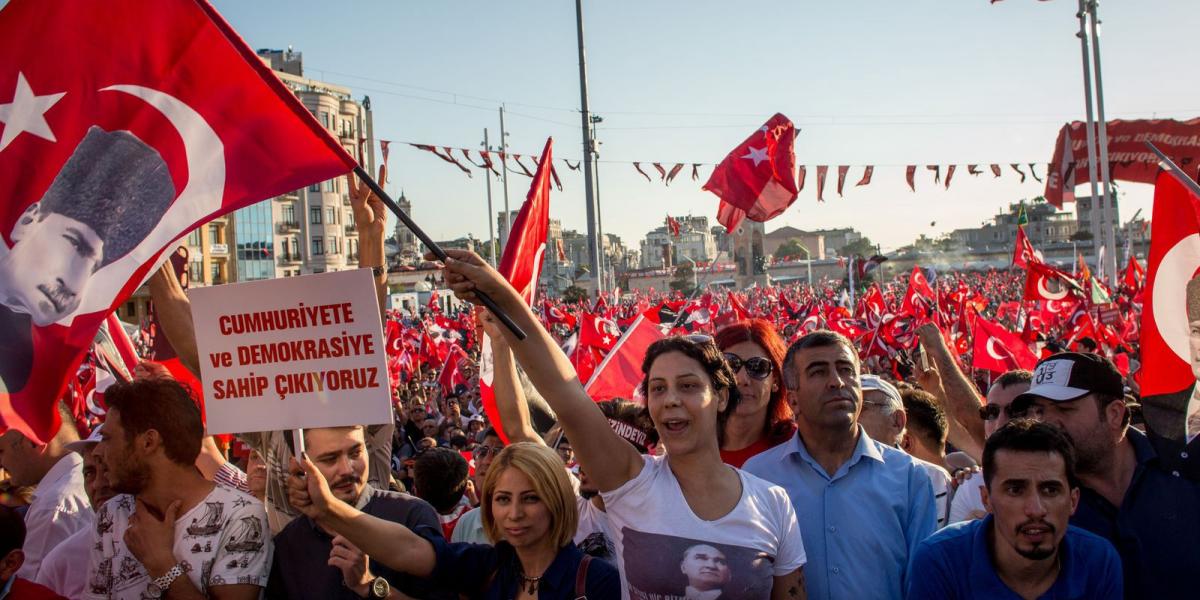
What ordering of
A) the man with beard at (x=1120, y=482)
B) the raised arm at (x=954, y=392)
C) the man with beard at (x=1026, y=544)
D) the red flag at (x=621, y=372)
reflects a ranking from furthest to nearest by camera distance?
1. the red flag at (x=621, y=372)
2. the raised arm at (x=954, y=392)
3. the man with beard at (x=1120, y=482)
4. the man with beard at (x=1026, y=544)

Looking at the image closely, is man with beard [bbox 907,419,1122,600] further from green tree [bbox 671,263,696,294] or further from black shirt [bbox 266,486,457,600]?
green tree [bbox 671,263,696,294]

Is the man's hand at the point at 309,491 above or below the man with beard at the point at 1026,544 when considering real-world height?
above

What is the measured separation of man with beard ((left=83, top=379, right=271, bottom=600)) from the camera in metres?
2.99

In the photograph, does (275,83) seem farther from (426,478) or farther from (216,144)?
(426,478)

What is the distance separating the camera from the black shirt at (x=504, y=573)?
288 cm

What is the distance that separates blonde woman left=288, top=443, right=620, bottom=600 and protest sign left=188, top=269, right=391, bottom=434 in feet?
1.23

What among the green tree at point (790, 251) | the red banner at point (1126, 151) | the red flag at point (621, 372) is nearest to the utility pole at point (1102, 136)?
the red banner at point (1126, 151)

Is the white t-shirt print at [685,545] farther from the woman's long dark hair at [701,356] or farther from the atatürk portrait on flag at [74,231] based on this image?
the atatürk portrait on flag at [74,231]

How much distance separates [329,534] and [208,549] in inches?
13.7

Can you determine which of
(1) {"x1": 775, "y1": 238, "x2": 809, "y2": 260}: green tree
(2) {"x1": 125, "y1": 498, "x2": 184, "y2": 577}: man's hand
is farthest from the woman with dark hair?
(1) {"x1": 775, "y1": 238, "x2": 809, "y2": 260}: green tree

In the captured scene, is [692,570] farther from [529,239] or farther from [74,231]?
[529,239]

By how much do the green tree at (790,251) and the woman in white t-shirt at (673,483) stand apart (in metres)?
154

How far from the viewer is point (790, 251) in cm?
16975

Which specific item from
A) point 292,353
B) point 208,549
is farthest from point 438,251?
point 208,549
